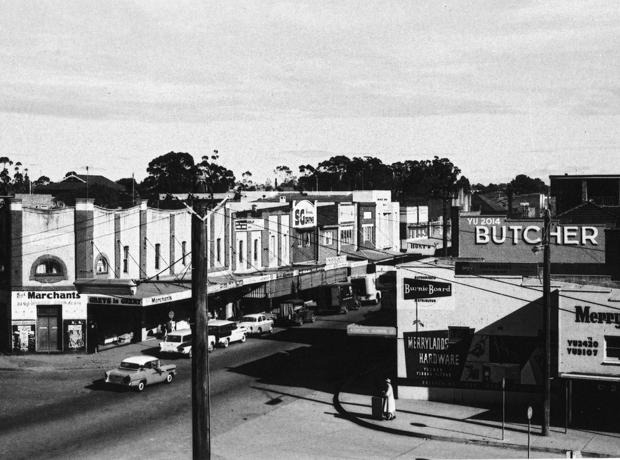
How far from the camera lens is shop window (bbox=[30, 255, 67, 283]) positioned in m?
41.7

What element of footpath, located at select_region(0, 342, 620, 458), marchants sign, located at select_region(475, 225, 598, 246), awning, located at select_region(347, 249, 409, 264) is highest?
marchants sign, located at select_region(475, 225, 598, 246)

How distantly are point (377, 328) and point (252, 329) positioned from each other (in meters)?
15.4

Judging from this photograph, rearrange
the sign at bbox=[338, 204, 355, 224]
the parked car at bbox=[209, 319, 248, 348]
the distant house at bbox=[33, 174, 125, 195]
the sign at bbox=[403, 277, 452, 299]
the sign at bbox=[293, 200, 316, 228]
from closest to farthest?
1. the sign at bbox=[403, 277, 452, 299]
2. the parked car at bbox=[209, 319, 248, 348]
3. the sign at bbox=[293, 200, 316, 228]
4. the sign at bbox=[338, 204, 355, 224]
5. the distant house at bbox=[33, 174, 125, 195]

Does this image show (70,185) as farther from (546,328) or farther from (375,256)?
(546,328)

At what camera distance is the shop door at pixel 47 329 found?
4162 cm

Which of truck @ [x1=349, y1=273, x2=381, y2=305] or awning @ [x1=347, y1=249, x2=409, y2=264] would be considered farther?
awning @ [x1=347, y1=249, x2=409, y2=264]

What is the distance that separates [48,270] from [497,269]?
24.8 metres

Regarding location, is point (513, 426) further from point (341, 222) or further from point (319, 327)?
point (341, 222)

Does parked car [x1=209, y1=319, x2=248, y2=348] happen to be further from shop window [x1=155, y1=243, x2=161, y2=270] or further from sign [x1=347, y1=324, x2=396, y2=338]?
sign [x1=347, y1=324, x2=396, y2=338]

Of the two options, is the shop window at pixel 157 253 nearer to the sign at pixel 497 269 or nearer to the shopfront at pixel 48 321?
the shopfront at pixel 48 321

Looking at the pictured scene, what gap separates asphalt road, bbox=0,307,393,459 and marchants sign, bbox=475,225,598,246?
8.57m

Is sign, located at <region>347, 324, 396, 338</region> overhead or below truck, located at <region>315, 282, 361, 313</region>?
overhead

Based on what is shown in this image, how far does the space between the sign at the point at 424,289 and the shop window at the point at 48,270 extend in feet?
67.3

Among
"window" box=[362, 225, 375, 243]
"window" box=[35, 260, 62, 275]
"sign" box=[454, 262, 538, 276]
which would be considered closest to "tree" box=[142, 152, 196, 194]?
"window" box=[362, 225, 375, 243]
